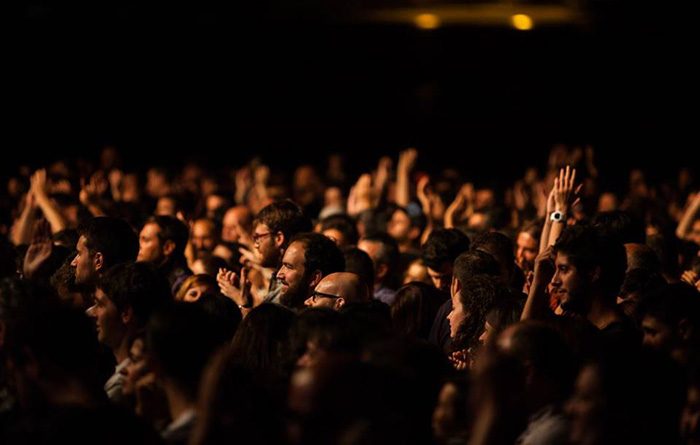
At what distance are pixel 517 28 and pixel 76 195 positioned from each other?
14026 mm

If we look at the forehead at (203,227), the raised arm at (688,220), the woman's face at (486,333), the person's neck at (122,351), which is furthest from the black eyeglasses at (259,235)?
the raised arm at (688,220)

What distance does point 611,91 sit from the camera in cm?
2506

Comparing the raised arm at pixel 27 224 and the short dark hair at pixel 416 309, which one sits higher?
the raised arm at pixel 27 224

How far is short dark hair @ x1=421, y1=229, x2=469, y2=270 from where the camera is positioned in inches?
353

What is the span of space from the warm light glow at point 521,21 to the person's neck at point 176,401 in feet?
67.6

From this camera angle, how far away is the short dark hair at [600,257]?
21.3 feet

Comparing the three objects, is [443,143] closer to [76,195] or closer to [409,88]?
[409,88]

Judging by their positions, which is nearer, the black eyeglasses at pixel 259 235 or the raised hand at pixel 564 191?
the raised hand at pixel 564 191

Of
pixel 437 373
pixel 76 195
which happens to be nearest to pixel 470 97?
pixel 76 195

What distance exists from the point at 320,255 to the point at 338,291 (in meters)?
0.61

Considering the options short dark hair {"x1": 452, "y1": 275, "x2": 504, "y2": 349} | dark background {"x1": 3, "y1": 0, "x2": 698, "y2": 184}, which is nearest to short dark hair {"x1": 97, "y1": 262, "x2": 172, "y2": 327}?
short dark hair {"x1": 452, "y1": 275, "x2": 504, "y2": 349}

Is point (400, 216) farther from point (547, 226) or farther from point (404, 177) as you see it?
point (547, 226)

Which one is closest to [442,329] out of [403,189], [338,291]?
[338,291]

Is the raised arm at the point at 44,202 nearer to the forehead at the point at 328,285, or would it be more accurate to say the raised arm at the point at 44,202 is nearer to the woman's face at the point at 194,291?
the woman's face at the point at 194,291
